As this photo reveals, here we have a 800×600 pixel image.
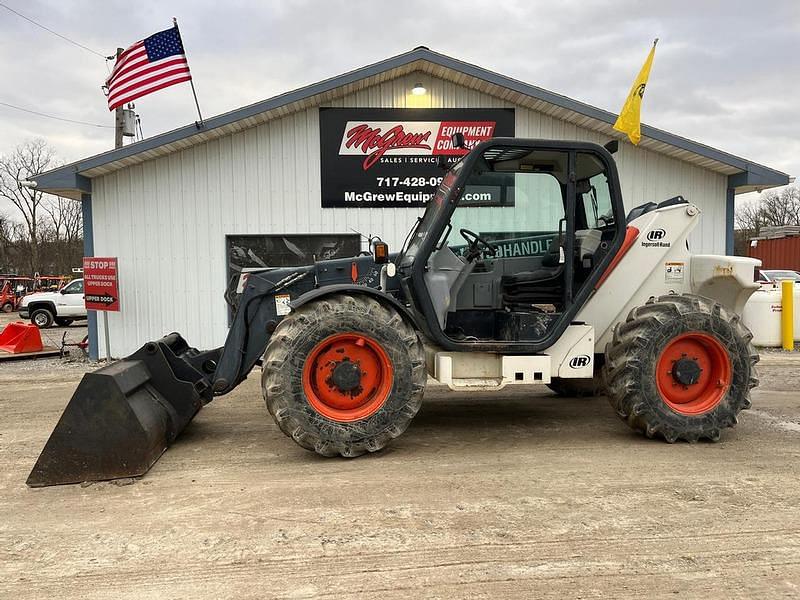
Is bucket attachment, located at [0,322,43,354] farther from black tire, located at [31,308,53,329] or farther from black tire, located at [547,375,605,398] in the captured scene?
black tire, located at [547,375,605,398]

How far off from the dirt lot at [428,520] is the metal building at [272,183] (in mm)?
5349

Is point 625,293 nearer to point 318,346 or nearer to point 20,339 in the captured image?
point 318,346

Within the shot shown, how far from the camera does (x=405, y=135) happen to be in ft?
34.1

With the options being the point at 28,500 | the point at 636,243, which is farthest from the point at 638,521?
the point at 28,500

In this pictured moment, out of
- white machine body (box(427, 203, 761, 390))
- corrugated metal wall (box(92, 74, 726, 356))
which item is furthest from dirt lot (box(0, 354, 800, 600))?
corrugated metal wall (box(92, 74, 726, 356))

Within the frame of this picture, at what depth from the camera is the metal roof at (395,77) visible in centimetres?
941

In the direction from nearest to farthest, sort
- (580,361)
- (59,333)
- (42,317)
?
1. (580,361)
2. (59,333)
3. (42,317)

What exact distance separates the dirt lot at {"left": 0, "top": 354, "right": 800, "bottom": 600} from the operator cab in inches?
43.7

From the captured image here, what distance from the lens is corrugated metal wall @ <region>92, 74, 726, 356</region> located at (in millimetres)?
9984

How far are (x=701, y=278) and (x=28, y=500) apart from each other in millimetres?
5630

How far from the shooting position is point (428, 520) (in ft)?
10.7

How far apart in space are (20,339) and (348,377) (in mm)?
8999

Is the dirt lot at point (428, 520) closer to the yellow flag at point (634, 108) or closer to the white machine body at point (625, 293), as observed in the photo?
the white machine body at point (625, 293)

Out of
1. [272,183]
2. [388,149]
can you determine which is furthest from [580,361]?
[272,183]
